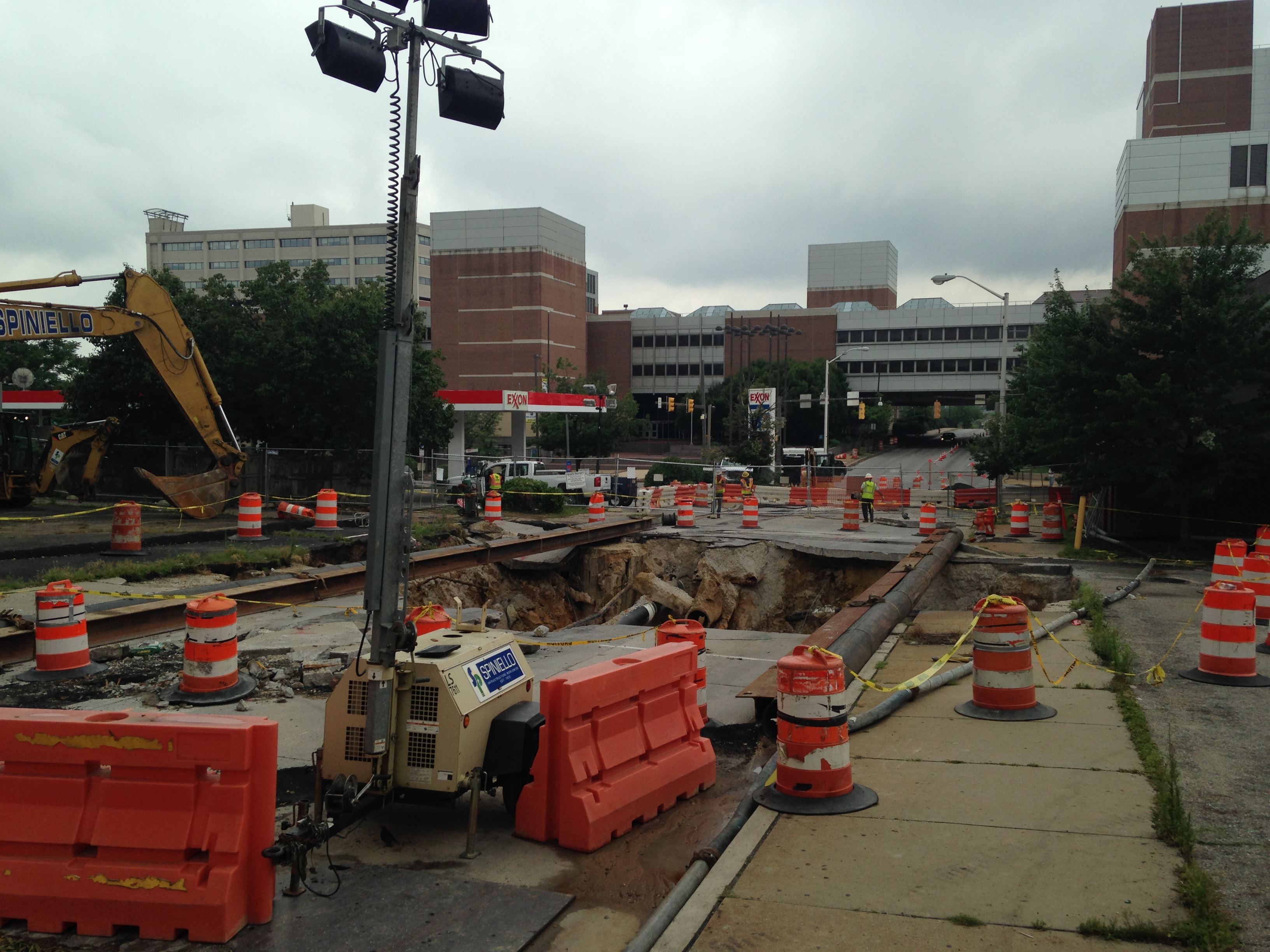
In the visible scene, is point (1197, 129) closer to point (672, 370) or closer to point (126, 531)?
point (672, 370)

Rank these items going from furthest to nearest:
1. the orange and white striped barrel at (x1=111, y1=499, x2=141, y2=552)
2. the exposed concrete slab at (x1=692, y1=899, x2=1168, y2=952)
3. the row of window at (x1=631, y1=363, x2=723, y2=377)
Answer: the row of window at (x1=631, y1=363, x2=723, y2=377)
the orange and white striped barrel at (x1=111, y1=499, x2=141, y2=552)
the exposed concrete slab at (x1=692, y1=899, x2=1168, y2=952)

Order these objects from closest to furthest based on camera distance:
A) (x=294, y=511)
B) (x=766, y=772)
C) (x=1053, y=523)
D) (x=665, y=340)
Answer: (x=766, y=772)
(x=294, y=511)
(x=1053, y=523)
(x=665, y=340)

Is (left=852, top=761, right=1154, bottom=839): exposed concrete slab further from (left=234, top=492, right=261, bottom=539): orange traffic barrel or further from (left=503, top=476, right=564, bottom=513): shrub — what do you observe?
(left=503, top=476, right=564, bottom=513): shrub

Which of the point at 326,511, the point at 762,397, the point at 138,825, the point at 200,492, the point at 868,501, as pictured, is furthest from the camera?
the point at 762,397

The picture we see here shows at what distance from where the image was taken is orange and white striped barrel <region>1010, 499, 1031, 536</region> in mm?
26641

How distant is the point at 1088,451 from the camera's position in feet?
72.6

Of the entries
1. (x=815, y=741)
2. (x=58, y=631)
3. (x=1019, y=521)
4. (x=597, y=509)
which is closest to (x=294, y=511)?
(x=597, y=509)

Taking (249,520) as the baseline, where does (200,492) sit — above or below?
above

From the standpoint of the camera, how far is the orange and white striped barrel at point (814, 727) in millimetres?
6062

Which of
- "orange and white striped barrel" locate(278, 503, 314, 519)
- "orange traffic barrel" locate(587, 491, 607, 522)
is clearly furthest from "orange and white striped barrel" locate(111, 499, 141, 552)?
"orange traffic barrel" locate(587, 491, 607, 522)

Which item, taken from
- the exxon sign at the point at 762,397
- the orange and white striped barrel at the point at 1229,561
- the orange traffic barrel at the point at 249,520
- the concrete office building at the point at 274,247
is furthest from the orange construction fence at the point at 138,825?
the concrete office building at the point at 274,247

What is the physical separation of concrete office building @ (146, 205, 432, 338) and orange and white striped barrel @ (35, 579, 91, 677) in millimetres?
111272

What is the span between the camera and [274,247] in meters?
121

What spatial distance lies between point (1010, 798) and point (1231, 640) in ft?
14.3
